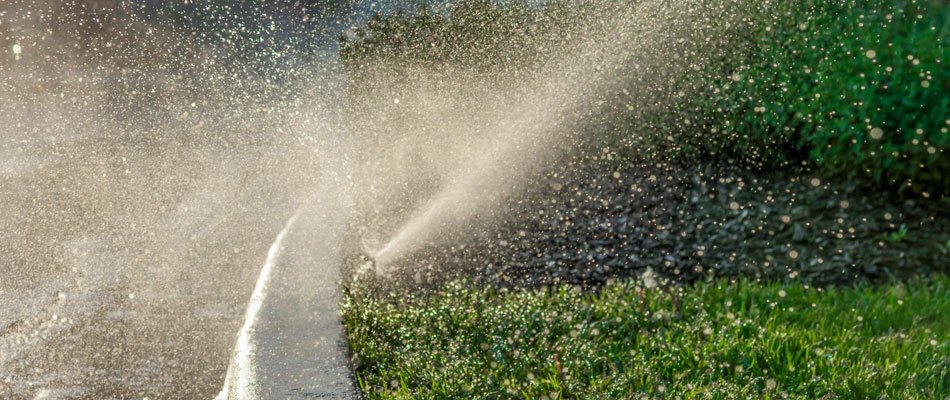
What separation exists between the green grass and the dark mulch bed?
407mm

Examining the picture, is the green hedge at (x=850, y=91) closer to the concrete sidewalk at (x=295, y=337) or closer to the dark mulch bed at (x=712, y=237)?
the dark mulch bed at (x=712, y=237)

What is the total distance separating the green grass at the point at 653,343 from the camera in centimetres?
298

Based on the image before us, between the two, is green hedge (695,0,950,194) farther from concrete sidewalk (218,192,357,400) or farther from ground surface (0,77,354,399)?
ground surface (0,77,354,399)

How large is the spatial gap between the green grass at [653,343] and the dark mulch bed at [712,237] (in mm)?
407

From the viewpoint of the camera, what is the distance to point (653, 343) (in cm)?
335

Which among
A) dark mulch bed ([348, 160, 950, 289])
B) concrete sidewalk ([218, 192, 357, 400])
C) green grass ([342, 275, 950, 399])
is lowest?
dark mulch bed ([348, 160, 950, 289])

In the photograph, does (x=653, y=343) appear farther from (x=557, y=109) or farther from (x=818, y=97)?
(x=557, y=109)

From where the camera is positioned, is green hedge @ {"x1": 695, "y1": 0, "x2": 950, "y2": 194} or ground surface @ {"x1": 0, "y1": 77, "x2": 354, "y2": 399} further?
green hedge @ {"x1": 695, "y1": 0, "x2": 950, "y2": 194}

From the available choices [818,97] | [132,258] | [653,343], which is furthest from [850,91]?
[132,258]

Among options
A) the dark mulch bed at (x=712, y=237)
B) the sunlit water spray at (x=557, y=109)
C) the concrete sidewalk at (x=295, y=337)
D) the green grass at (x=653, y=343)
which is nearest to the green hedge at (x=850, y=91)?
the dark mulch bed at (x=712, y=237)

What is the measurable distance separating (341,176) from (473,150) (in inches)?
77.6

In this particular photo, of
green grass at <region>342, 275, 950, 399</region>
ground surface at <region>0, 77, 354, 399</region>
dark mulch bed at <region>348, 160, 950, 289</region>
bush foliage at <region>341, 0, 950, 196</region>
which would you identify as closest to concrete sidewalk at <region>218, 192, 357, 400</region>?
green grass at <region>342, 275, 950, 399</region>

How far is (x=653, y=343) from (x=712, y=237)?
1.92 m

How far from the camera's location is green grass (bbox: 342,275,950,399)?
117 inches
